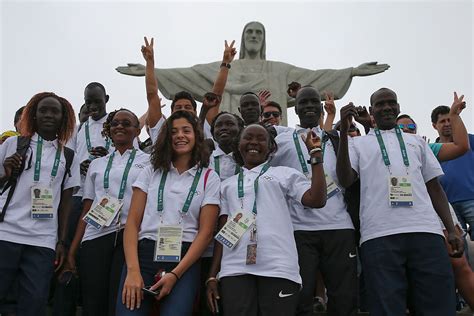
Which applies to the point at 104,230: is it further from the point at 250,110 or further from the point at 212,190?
the point at 250,110

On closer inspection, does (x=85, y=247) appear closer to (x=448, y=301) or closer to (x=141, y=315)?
(x=141, y=315)

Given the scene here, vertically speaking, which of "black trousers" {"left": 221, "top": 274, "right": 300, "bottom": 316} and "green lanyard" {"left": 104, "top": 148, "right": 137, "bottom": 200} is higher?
"green lanyard" {"left": 104, "top": 148, "right": 137, "bottom": 200}

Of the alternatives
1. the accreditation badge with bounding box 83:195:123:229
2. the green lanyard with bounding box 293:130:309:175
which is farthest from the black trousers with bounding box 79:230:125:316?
the green lanyard with bounding box 293:130:309:175

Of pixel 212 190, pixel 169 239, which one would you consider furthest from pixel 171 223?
pixel 212 190

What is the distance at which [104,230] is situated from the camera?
14.2 ft

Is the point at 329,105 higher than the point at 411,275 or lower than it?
higher

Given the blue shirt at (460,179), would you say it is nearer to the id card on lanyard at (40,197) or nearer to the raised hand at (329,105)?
the raised hand at (329,105)

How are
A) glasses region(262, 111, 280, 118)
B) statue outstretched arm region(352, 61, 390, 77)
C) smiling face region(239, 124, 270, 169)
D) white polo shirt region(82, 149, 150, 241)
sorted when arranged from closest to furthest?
smiling face region(239, 124, 270, 169), white polo shirt region(82, 149, 150, 241), glasses region(262, 111, 280, 118), statue outstretched arm region(352, 61, 390, 77)

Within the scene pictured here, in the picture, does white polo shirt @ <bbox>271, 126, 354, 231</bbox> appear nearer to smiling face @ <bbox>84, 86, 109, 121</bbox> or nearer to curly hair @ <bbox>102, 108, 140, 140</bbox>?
curly hair @ <bbox>102, 108, 140, 140</bbox>

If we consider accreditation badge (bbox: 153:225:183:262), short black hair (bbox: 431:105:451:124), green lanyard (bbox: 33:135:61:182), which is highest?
short black hair (bbox: 431:105:451:124)

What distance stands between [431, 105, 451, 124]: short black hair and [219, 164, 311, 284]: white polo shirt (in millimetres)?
2963

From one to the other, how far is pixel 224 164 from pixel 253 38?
21.0ft

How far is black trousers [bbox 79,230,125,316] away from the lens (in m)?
4.22

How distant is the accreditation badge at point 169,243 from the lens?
144 inches
